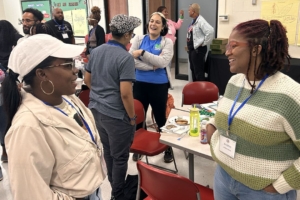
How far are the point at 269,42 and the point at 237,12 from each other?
384cm

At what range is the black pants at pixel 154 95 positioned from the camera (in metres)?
2.71

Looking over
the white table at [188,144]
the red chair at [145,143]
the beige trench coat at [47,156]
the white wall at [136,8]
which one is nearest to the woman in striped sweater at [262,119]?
the white table at [188,144]

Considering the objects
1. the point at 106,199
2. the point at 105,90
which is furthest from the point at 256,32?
the point at 106,199

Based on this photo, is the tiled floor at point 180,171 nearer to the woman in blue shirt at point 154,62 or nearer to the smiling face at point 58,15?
the woman in blue shirt at point 154,62

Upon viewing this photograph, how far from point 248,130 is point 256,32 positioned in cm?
42

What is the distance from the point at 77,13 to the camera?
7.25m

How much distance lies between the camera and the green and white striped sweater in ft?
3.45

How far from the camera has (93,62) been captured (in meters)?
2.00

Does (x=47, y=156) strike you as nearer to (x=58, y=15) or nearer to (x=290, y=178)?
(x=290, y=178)

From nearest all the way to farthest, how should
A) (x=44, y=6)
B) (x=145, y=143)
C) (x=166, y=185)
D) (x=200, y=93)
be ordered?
(x=166, y=185), (x=145, y=143), (x=200, y=93), (x=44, y=6)

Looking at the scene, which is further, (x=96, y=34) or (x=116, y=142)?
(x=96, y=34)

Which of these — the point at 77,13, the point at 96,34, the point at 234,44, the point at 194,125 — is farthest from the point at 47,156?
the point at 77,13

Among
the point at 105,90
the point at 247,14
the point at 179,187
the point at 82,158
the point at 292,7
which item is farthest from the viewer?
the point at 247,14

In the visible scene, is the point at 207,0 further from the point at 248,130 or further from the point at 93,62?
the point at 248,130
